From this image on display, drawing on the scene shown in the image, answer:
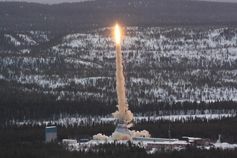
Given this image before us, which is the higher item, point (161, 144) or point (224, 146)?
point (161, 144)

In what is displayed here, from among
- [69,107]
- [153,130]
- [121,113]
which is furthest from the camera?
[69,107]

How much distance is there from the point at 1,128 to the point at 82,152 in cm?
4217

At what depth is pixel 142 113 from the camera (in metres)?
164

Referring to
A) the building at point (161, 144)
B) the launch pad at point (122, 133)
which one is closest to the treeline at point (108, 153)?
the building at point (161, 144)

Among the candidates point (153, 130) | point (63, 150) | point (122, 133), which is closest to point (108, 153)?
point (63, 150)

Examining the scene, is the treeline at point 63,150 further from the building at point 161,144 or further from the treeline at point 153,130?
the building at point 161,144

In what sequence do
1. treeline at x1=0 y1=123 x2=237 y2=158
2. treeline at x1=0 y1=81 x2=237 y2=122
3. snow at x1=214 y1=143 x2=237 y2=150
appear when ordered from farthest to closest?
1. treeline at x1=0 y1=81 x2=237 y2=122
2. snow at x1=214 y1=143 x2=237 y2=150
3. treeline at x1=0 y1=123 x2=237 y2=158

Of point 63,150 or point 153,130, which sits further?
point 153,130

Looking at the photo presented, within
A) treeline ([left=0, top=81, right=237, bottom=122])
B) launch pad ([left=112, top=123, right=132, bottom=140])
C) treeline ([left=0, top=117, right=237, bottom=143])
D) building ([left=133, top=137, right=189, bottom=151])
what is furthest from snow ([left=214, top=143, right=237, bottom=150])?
treeline ([left=0, top=81, right=237, bottom=122])

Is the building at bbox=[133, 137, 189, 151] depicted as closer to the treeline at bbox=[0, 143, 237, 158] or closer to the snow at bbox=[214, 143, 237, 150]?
the treeline at bbox=[0, 143, 237, 158]

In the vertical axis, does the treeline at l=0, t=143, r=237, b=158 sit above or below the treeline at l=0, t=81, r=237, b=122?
below

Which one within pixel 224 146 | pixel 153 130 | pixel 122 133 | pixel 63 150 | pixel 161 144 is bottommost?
pixel 224 146

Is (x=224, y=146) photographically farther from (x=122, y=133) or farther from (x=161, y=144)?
(x=122, y=133)

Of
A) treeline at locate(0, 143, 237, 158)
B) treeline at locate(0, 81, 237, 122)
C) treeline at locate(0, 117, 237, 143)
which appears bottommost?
treeline at locate(0, 143, 237, 158)
